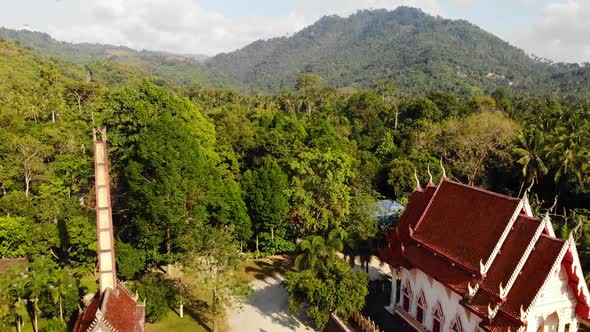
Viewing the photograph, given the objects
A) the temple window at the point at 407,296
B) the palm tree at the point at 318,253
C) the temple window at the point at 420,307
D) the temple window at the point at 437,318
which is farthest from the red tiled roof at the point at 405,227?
the temple window at the point at 437,318

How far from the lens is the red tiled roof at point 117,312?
21.8 meters

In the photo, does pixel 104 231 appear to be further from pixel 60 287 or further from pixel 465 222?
pixel 465 222

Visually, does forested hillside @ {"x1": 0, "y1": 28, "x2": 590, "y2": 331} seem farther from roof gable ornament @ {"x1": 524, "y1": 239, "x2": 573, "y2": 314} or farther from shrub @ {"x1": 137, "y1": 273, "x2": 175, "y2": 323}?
roof gable ornament @ {"x1": 524, "y1": 239, "x2": 573, "y2": 314}

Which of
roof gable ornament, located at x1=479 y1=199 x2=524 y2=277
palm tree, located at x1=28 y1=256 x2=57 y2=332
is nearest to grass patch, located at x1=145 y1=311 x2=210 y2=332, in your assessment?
palm tree, located at x1=28 y1=256 x2=57 y2=332

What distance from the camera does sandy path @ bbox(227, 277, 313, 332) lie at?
26.9 meters

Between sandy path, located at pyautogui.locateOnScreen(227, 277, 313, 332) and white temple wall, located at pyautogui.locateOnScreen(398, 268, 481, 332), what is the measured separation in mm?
6799

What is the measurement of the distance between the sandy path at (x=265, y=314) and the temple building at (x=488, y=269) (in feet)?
24.1

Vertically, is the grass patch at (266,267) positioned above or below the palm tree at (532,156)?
below

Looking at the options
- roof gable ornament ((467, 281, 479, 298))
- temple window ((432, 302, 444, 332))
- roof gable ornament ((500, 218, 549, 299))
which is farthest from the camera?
temple window ((432, 302, 444, 332))

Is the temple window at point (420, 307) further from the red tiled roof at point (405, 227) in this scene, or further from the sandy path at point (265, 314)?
the sandy path at point (265, 314)

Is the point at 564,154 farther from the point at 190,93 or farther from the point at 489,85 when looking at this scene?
the point at 489,85

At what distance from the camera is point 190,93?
4345 inches

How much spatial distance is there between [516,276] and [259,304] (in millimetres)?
17015

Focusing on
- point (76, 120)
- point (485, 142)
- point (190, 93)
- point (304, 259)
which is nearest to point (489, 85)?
point (190, 93)
